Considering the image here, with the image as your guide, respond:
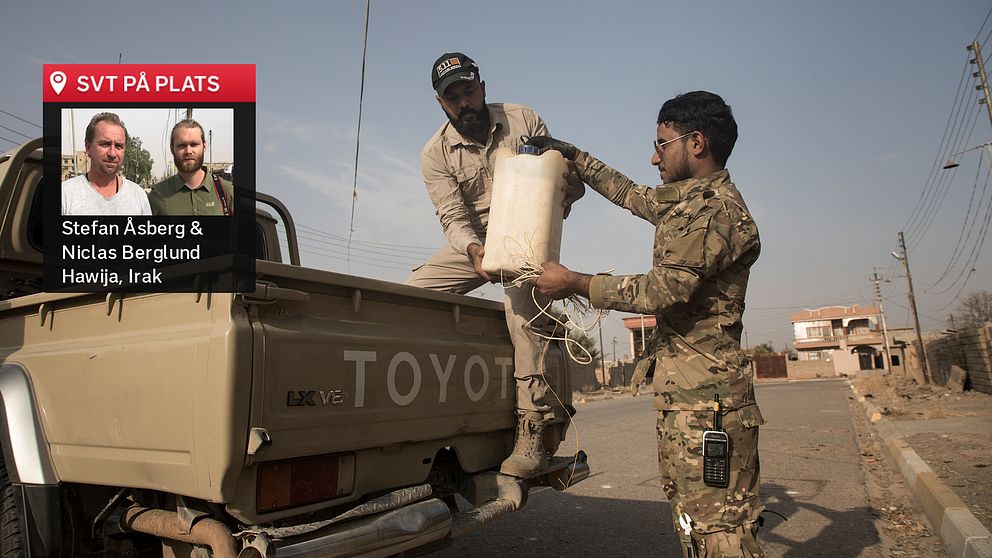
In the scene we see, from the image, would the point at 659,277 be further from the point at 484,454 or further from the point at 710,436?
the point at 484,454

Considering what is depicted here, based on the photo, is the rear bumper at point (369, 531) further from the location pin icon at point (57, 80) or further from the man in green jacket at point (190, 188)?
the location pin icon at point (57, 80)

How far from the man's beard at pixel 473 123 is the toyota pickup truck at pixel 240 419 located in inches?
53.5

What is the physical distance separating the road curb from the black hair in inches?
98.1

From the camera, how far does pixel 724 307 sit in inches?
109

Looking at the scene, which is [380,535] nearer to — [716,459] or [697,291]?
[716,459]

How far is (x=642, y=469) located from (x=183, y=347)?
20.1 feet

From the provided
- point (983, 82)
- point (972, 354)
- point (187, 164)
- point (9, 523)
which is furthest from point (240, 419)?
point (983, 82)

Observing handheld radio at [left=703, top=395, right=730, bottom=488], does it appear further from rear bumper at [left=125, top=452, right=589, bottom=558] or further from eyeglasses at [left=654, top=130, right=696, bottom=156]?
eyeglasses at [left=654, top=130, right=696, bottom=156]

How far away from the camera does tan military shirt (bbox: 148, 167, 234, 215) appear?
162 inches

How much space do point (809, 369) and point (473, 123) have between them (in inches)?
2462

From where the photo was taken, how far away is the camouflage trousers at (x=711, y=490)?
2492mm

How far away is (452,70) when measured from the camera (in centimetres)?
379

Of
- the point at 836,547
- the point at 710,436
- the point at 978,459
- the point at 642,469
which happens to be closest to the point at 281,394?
the point at 710,436

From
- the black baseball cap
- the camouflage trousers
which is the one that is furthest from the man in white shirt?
the camouflage trousers
